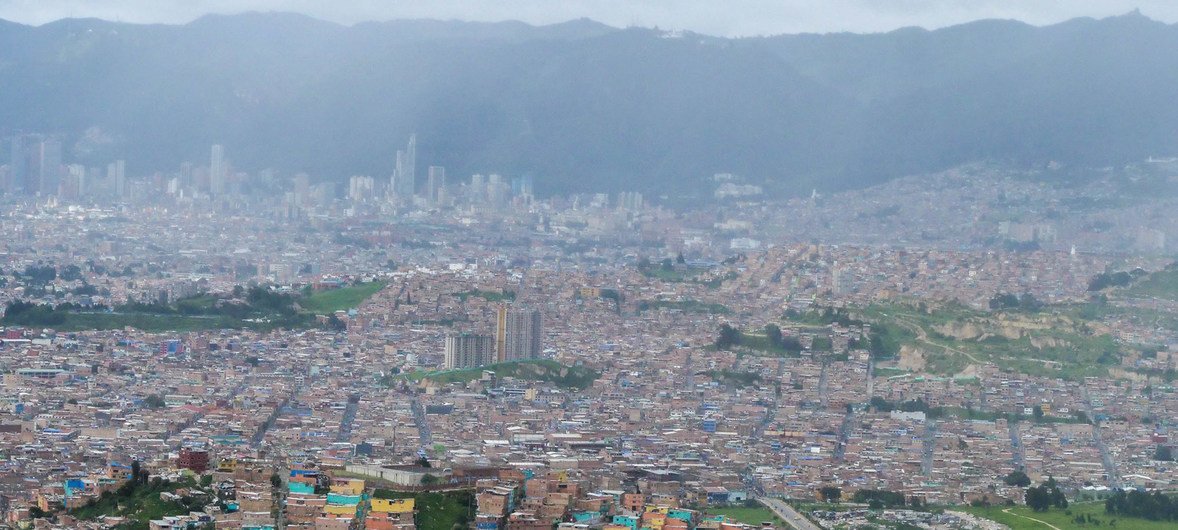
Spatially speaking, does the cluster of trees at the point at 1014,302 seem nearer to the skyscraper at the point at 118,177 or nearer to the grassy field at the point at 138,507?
the grassy field at the point at 138,507

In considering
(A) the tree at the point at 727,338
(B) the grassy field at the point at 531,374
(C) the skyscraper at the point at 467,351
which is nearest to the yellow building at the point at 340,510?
(B) the grassy field at the point at 531,374

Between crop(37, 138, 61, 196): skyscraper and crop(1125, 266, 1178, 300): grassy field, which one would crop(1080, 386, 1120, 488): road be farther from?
crop(37, 138, 61, 196): skyscraper

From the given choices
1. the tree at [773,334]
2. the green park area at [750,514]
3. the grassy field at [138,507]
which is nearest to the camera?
the grassy field at [138,507]

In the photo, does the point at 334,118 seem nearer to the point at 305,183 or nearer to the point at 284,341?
the point at 305,183

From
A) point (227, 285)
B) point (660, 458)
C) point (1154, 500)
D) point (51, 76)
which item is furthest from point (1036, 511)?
point (51, 76)

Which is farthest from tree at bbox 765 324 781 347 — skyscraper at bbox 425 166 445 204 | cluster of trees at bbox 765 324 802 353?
skyscraper at bbox 425 166 445 204

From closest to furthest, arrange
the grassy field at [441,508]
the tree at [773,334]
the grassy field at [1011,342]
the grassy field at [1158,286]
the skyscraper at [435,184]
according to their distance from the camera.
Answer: the grassy field at [441,508], the grassy field at [1011,342], the tree at [773,334], the grassy field at [1158,286], the skyscraper at [435,184]
